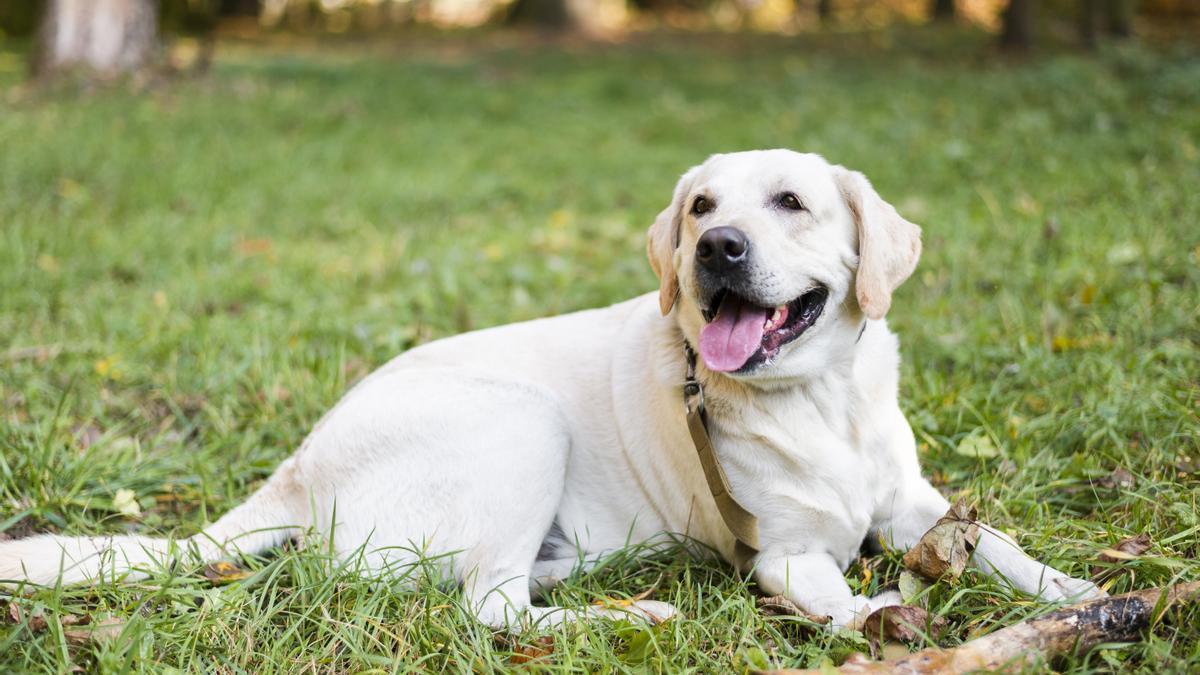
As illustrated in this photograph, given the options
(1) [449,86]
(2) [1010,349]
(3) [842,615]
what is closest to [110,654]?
(3) [842,615]

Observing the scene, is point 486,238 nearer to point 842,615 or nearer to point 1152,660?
point 842,615

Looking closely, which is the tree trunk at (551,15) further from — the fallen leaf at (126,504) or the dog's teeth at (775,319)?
the dog's teeth at (775,319)

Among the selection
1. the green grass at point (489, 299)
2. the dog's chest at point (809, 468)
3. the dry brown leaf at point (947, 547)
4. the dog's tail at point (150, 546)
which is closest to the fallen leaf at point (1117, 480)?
the green grass at point (489, 299)

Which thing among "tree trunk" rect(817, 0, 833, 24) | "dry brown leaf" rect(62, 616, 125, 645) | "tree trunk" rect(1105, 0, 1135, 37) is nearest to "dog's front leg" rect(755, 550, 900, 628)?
"dry brown leaf" rect(62, 616, 125, 645)

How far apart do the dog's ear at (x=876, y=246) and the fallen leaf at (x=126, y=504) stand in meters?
2.45

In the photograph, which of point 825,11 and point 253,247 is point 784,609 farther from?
point 825,11

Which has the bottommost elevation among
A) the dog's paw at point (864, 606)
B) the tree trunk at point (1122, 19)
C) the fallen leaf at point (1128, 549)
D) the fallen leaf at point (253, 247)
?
the fallen leaf at point (253, 247)

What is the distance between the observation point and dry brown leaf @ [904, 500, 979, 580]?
253 centimetres

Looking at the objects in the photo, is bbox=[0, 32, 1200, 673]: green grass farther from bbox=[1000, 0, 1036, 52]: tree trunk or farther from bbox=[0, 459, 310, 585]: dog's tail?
bbox=[1000, 0, 1036, 52]: tree trunk

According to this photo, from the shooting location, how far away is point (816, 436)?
8.66 feet

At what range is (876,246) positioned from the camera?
2641 millimetres

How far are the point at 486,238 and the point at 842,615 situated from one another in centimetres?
405

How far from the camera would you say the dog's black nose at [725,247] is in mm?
2516

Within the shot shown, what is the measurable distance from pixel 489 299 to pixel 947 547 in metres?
2.95
